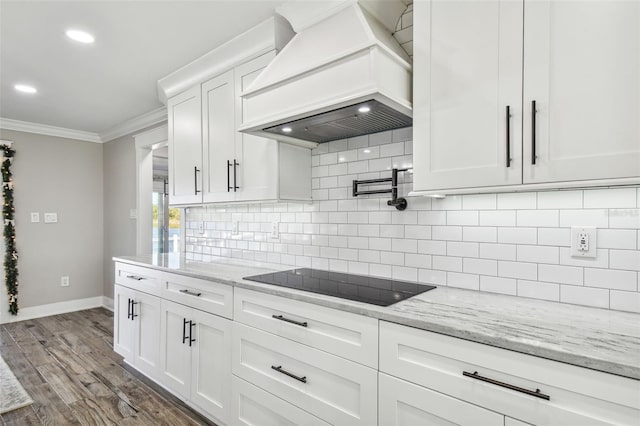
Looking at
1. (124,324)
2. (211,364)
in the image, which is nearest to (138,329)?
(124,324)

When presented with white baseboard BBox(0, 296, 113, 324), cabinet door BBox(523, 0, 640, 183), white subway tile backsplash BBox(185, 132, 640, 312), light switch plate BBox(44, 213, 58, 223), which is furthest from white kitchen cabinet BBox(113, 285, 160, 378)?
cabinet door BBox(523, 0, 640, 183)

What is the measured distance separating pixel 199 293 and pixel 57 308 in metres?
3.88

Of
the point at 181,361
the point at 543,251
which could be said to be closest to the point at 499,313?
the point at 543,251

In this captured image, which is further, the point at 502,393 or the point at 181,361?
the point at 181,361

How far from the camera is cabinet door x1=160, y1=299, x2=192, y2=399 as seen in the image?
92.9 inches

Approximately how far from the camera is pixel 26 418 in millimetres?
2361

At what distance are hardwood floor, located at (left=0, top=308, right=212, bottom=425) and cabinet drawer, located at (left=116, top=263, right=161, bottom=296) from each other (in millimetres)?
736

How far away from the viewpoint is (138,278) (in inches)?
113

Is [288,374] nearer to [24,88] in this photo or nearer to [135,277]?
[135,277]

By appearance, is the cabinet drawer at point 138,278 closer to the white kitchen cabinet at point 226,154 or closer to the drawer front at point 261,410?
the white kitchen cabinet at point 226,154

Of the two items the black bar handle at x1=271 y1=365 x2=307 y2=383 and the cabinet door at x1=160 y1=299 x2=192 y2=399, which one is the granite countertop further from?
the cabinet door at x1=160 y1=299 x2=192 y2=399

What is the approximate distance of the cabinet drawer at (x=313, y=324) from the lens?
1.46 meters

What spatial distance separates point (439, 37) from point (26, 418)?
3.34m

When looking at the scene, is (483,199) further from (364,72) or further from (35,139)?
(35,139)
